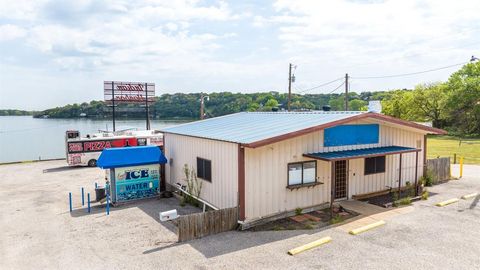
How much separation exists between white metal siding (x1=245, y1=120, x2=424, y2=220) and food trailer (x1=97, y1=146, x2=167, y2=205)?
21.4 ft

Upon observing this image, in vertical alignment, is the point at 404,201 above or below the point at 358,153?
below

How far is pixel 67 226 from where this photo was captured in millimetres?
12891

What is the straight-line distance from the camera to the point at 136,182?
16.5 meters

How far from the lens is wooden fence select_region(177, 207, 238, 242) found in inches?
427

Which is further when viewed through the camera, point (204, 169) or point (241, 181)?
point (204, 169)

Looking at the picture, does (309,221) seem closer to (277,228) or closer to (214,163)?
(277,228)

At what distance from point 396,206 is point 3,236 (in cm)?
1506

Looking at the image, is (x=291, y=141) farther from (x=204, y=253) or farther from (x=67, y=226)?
(x=67, y=226)

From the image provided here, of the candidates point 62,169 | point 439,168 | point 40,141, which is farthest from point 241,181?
point 40,141

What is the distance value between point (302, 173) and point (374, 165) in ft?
14.7

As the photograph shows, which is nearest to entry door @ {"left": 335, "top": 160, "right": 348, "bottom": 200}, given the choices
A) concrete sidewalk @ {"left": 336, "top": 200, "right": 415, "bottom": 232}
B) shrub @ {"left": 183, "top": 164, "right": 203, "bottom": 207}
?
concrete sidewalk @ {"left": 336, "top": 200, "right": 415, "bottom": 232}

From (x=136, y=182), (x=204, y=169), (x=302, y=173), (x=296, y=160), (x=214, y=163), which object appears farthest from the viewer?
(x=136, y=182)

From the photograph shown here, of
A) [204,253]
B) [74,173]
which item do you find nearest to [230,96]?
[74,173]

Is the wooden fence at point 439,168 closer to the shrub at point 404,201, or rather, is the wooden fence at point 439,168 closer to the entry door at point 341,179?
the shrub at point 404,201
